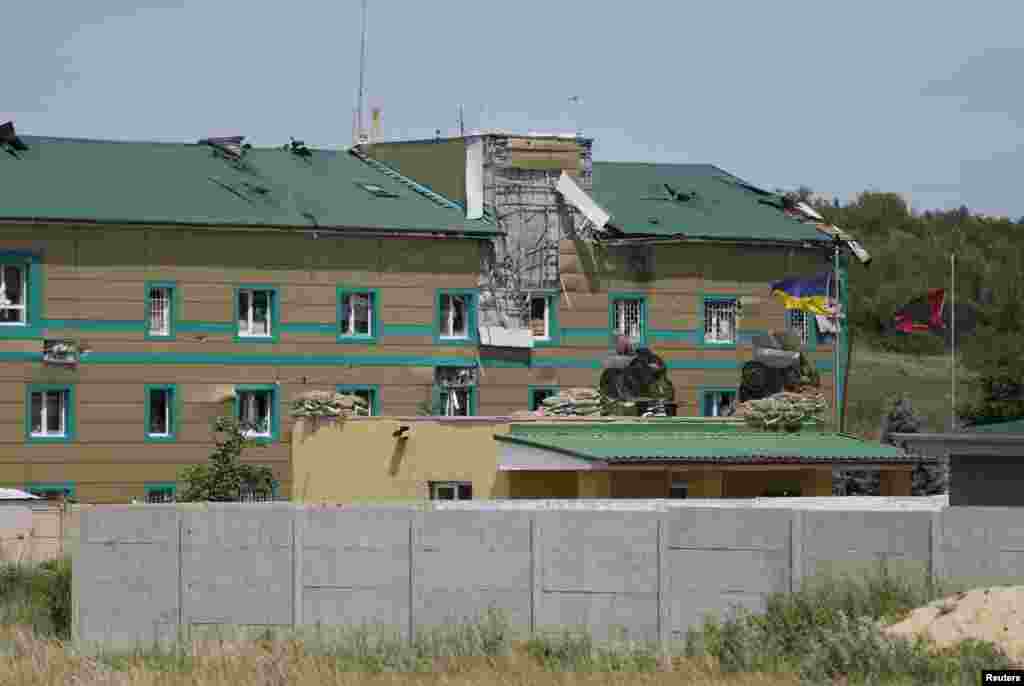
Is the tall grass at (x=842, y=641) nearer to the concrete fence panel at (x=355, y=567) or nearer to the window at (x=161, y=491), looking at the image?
the concrete fence panel at (x=355, y=567)

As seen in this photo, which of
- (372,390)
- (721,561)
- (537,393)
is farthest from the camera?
(537,393)

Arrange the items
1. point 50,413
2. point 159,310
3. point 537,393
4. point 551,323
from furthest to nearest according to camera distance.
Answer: point 551,323
point 537,393
point 159,310
point 50,413

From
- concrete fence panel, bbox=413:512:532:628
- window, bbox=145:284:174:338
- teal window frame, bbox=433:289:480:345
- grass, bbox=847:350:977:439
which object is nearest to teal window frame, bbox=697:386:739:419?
teal window frame, bbox=433:289:480:345

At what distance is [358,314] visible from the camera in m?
65.8

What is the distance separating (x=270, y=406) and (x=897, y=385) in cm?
5224

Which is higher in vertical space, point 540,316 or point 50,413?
point 540,316

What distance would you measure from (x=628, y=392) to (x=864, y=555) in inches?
1135

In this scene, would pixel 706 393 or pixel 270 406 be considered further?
pixel 706 393

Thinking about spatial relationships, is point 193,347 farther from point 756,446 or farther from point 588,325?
point 756,446

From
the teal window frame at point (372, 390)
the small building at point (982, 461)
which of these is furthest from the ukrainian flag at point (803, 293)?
the small building at point (982, 461)

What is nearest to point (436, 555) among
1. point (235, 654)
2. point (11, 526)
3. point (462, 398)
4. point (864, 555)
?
point (235, 654)

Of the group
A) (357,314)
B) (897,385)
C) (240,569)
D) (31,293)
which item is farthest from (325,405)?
(897,385)

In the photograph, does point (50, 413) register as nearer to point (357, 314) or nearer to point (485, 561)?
point (357, 314)

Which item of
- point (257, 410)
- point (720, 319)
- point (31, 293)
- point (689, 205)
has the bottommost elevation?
point (257, 410)
